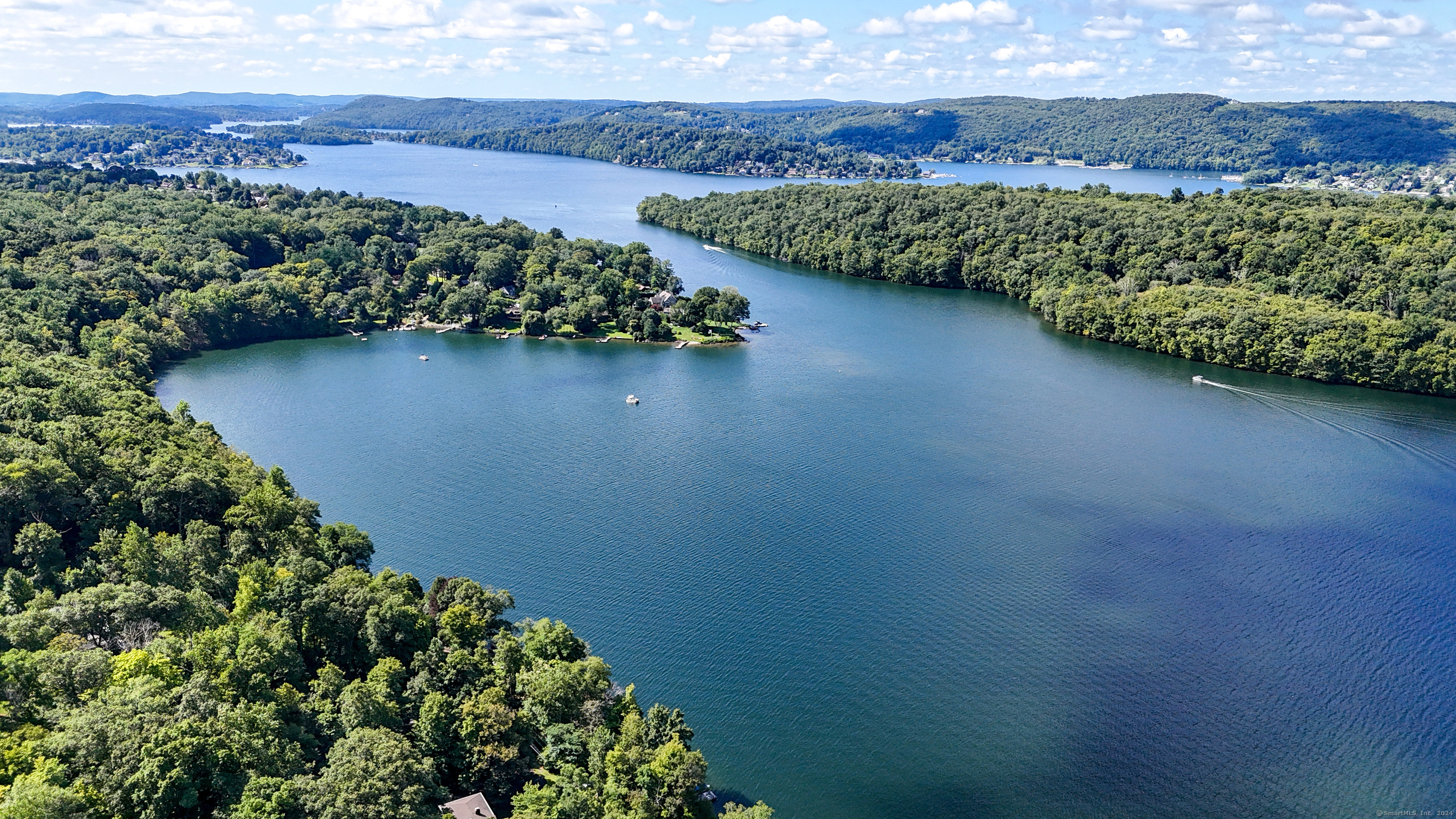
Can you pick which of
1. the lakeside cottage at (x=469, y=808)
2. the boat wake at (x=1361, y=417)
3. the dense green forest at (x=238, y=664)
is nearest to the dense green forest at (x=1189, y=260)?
the boat wake at (x=1361, y=417)

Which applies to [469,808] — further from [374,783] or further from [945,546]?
[945,546]

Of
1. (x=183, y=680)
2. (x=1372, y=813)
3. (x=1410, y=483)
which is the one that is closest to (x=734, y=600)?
(x=183, y=680)

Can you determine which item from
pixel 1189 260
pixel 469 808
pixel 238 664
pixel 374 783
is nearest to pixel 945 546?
pixel 469 808

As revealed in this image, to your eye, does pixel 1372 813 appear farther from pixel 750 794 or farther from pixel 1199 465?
pixel 1199 465

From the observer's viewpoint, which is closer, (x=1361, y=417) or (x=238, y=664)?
(x=238, y=664)

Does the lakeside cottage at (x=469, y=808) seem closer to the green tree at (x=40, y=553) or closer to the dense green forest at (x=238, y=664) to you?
the dense green forest at (x=238, y=664)

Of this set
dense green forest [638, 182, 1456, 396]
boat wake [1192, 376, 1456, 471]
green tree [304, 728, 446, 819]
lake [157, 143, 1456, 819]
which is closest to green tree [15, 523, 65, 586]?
lake [157, 143, 1456, 819]
